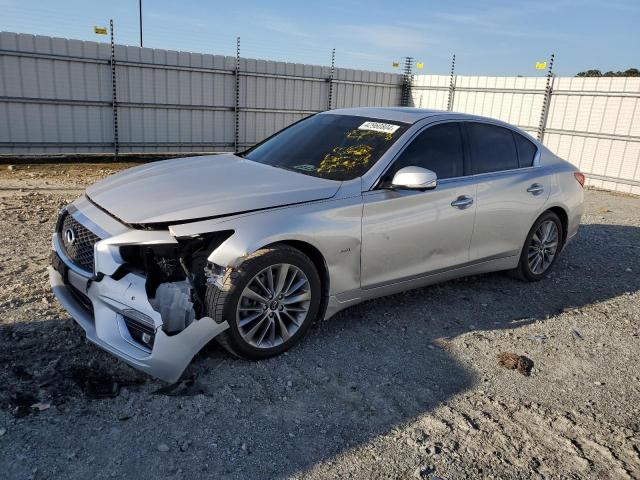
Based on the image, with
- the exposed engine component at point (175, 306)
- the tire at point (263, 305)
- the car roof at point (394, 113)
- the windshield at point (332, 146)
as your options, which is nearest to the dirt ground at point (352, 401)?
the tire at point (263, 305)

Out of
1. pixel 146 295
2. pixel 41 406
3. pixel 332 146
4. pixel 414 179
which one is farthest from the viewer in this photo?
pixel 332 146

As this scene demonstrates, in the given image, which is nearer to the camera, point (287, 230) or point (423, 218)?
point (287, 230)

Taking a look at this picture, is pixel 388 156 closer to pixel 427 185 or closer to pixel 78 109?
pixel 427 185

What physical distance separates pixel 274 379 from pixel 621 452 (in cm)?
202

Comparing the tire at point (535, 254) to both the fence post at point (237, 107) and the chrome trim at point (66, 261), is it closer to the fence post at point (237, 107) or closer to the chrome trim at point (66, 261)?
the chrome trim at point (66, 261)

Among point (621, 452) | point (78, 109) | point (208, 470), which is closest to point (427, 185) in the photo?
point (621, 452)

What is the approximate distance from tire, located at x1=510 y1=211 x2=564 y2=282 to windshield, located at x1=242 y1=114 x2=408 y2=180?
1.93 m

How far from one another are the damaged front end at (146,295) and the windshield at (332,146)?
3.80 feet

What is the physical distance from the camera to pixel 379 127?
454cm

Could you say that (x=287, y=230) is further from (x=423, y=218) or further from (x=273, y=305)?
(x=423, y=218)

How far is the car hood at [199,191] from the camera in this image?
341 cm

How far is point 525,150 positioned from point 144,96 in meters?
9.90

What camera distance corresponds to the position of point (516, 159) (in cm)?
528

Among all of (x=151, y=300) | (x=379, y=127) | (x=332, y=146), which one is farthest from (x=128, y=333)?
(x=379, y=127)
